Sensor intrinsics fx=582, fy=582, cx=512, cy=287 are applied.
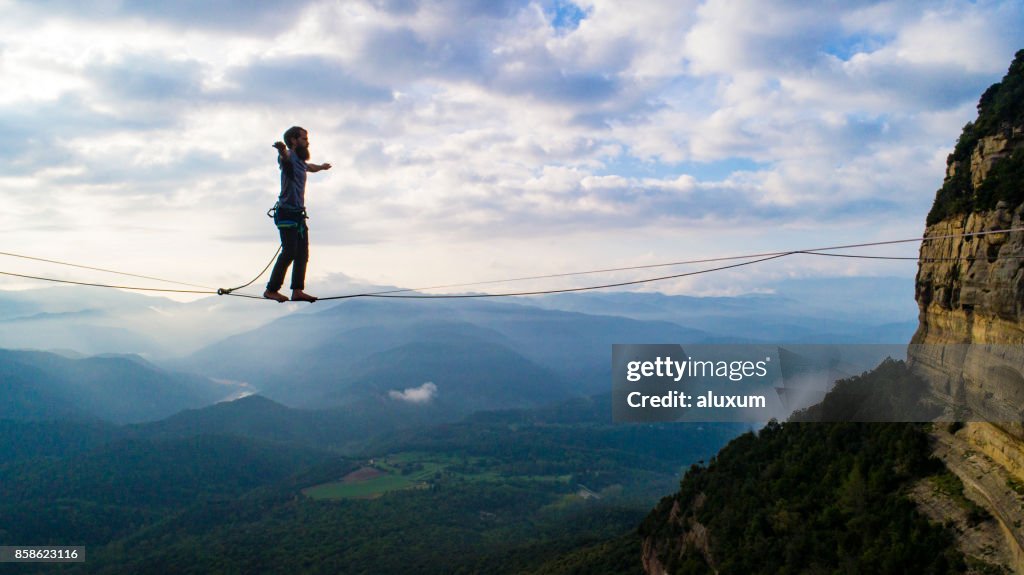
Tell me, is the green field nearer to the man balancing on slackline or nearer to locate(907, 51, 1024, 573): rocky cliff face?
locate(907, 51, 1024, 573): rocky cliff face

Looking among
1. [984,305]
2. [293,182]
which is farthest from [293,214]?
[984,305]

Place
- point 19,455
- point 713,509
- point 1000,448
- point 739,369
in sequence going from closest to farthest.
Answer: point 1000,448, point 739,369, point 713,509, point 19,455

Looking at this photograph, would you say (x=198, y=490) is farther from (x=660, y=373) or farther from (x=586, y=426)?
(x=660, y=373)

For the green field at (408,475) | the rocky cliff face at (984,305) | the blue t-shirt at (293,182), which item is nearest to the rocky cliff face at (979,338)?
the rocky cliff face at (984,305)

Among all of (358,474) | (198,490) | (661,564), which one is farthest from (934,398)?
(198,490)

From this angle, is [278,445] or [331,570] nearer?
[331,570]

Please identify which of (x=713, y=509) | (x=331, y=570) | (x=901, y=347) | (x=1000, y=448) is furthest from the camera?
(x=331, y=570)

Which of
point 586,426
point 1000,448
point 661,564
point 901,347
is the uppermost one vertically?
point 901,347

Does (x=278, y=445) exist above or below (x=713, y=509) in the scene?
below
